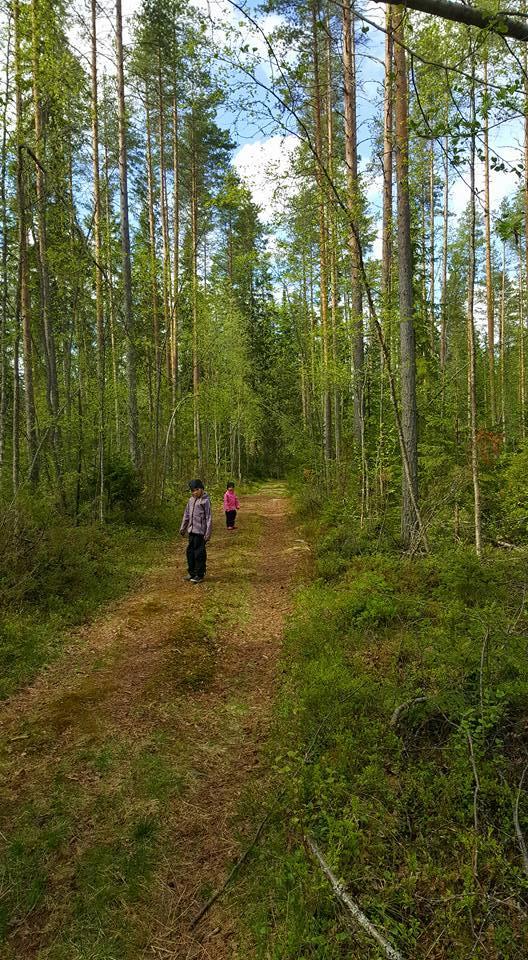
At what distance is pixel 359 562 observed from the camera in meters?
7.70

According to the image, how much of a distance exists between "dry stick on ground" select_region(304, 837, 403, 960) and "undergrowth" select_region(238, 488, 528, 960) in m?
0.04

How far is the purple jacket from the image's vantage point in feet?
27.2

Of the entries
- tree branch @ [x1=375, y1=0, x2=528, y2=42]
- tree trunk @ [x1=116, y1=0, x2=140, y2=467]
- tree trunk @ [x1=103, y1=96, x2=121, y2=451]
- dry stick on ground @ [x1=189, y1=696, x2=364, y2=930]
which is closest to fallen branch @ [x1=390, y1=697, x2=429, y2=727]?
dry stick on ground @ [x1=189, y1=696, x2=364, y2=930]

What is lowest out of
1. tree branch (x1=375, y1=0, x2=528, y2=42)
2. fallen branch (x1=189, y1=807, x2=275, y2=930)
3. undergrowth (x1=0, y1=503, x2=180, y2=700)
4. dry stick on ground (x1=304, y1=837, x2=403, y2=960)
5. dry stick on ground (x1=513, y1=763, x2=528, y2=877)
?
fallen branch (x1=189, y1=807, x2=275, y2=930)

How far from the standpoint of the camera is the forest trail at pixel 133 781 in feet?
8.26

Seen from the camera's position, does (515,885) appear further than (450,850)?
No

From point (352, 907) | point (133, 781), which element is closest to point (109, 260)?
point (133, 781)

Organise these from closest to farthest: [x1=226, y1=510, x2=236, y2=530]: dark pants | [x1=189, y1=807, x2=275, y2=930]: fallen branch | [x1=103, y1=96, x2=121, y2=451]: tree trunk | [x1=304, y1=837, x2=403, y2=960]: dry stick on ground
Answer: [x1=304, y1=837, x2=403, y2=960]: dry stick on ground
[x1=189, y1=807, x2=275, y2=930]: fallen branch
[x1=103, y1=96, x2=121, y2=451]: tree trunk
[x1=226, y1=510, x2=236, y2=530]: dark pants

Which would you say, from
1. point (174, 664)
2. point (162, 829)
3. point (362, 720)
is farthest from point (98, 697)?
point (362, 720)

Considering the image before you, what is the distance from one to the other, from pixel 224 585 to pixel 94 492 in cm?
469

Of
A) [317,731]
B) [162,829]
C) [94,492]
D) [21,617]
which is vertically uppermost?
[94,492]

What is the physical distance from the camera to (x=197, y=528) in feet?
27.3

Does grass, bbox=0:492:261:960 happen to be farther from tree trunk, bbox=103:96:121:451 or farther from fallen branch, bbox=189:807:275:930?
tree trunk, bbox=103:96:121:451

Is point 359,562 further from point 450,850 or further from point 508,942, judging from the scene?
point 508,942
